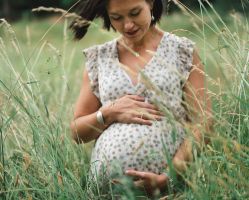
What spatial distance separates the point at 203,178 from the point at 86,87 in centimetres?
98

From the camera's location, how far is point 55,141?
2.63 meters

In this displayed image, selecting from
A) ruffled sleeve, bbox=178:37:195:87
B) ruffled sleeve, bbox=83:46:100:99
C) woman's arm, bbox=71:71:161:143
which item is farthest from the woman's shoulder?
ruffled sleeve, bbox=178:37:195:87

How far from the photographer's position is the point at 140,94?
275 centimetres

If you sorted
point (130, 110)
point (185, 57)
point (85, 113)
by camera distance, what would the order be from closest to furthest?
point (130, 110)
point (185, 57)
point (85, 113)

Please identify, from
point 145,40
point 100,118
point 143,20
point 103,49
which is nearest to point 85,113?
point 100,118

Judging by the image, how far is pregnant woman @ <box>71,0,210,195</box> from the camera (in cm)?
256

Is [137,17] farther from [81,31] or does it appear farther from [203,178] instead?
[203,178]

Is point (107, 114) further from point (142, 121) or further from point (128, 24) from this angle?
point (128, 24)

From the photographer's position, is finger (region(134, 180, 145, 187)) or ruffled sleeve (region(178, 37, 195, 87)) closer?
finger (region(134, 180, 145, 187))

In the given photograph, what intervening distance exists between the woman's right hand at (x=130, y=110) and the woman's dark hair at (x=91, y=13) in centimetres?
44

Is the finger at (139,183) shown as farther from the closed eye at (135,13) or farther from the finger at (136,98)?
the closed eye at (135,13)

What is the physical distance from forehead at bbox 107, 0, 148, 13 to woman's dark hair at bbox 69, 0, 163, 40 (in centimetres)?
13

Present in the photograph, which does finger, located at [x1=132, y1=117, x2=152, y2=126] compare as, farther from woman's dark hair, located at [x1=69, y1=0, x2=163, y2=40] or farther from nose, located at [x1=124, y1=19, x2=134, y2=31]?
woman's dark hair, located at [x1=69, y1=0, x2=163, y2=40]

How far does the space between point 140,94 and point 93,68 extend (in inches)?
13.1
